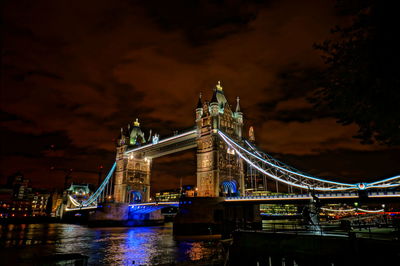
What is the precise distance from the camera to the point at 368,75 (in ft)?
25.3

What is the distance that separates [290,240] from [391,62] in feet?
39.4

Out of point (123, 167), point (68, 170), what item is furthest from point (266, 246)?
point (68, 170)

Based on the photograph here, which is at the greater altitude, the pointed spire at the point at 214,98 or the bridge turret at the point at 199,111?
the pointed spire at the point at 214,98

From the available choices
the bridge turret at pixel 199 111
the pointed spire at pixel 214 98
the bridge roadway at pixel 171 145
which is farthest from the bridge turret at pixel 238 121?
the bridge roadway at pixel 171 145

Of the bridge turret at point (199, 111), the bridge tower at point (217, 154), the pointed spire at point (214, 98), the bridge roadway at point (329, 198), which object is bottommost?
the bridge roadway at point (329, 198)

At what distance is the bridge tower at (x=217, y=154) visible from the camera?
47.1 meters

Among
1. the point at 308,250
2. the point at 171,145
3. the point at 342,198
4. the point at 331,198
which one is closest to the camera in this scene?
the point at 308,250

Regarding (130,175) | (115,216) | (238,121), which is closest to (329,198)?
(238,121)

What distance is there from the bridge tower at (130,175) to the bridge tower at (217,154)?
96.7ft

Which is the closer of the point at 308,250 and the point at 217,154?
the point at 308,250

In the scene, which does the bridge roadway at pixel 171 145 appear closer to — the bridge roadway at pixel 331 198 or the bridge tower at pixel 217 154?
the bridge tower at pixel 217 154

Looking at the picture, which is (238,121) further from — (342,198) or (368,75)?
(368,75)

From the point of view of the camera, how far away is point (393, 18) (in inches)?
288

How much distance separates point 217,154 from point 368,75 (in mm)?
40144
